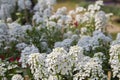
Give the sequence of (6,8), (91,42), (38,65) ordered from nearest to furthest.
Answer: (38,65), (91,42), (6,8)

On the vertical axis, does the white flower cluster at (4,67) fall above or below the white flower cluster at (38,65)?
above

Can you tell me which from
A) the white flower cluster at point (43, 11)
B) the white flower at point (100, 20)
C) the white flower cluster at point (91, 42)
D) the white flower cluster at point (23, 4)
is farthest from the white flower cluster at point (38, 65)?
the white flower cluster at point (23, 4)

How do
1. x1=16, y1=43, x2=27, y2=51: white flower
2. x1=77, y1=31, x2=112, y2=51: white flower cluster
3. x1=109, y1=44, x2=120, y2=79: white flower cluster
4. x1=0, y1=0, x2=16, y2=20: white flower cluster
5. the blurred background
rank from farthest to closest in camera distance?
the blurred background → x1=0, y1=0, x2=16, y2=20: white flower cluster → x1=16, y1=43, x2=27, y2=51: white flower → x1=77, y1=31, x2=112, y2=51: white flower cluster → x1=109, y1=44, x2=120, y2=79: white flower cluster

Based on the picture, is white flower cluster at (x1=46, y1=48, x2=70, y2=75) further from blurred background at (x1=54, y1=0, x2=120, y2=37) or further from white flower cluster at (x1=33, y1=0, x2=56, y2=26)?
blurred background at (x1=54, y1=0, x2=120, y2=37)

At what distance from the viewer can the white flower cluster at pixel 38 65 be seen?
Result: 368 cm

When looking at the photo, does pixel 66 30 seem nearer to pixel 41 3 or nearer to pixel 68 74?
pixel 41 3

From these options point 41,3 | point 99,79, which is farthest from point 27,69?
point 41,3

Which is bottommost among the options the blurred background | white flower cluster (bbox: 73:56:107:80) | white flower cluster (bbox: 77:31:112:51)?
white flower cluster (bbox: 73:56:107:80)

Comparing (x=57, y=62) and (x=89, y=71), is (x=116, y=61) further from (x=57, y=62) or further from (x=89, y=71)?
(x=57, y=62)

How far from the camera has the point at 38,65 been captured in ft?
12.1

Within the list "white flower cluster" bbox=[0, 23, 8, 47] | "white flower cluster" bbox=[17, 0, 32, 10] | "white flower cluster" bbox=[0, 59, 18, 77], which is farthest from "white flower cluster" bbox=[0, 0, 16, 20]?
"white flower cluster" bbox=[0, 59, 18, 77]

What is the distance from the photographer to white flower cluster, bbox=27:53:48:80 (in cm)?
368

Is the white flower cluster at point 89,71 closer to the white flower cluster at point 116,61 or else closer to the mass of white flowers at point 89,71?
the mass of white flowers at point 89,71

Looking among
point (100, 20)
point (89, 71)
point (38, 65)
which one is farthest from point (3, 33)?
A: point (89, 71)
